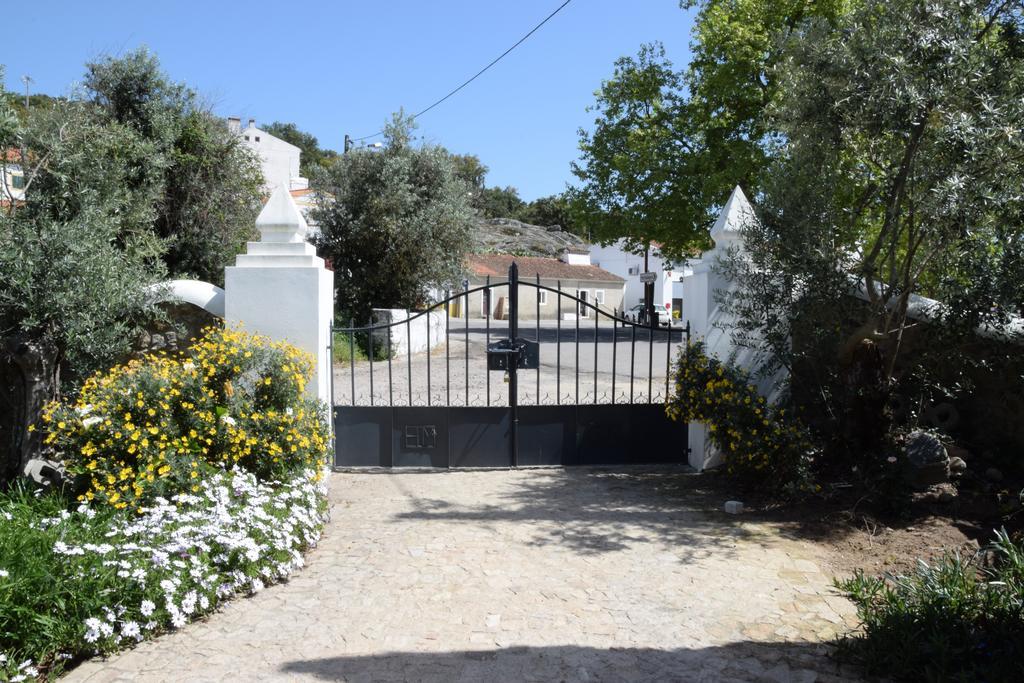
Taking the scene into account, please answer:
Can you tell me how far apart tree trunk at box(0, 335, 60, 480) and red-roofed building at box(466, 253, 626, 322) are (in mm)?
29565

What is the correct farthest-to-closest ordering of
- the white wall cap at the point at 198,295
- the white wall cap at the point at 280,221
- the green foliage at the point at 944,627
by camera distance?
the white wall cap at the point at 198,295
the white wall cap at the point at 280,221
the green foliage at the point at 944,627

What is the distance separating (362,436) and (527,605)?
337 cm

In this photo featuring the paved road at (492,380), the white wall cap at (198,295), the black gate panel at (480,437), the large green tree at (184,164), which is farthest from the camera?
the paved road at (492,380)

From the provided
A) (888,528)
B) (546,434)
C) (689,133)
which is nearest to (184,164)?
(546,434)

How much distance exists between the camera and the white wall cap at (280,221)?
21.6 feet

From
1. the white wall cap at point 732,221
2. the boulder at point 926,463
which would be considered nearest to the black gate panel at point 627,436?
the white wall cap at point 732,221

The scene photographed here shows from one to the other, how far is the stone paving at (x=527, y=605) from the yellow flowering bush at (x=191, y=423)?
83 cm

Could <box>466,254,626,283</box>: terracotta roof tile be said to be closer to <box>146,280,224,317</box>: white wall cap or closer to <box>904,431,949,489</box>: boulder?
<box>146,280,224,317</box>: white wall cap

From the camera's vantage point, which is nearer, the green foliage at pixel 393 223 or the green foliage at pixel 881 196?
the green foliage at pixel 881 196

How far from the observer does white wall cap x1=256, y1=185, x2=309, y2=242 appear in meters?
6.59

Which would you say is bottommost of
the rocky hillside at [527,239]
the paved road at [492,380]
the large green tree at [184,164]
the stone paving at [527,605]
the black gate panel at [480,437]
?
the stone paving at [527,605]

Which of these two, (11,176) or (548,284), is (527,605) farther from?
(548,284)

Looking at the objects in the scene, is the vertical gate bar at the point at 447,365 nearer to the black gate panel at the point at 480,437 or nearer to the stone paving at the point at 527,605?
the black gate panel at the point at 480,437

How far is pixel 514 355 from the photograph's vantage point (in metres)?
7.17
